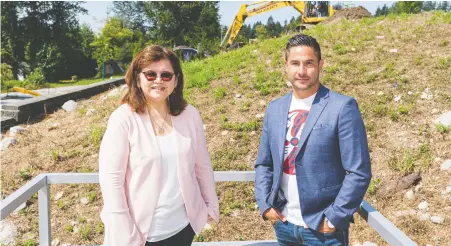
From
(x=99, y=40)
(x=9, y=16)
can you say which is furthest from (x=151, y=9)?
(x=9, y=16)

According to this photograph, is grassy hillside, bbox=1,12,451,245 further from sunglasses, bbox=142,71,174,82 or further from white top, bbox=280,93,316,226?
sunglasses, bbox=142,71,174,82

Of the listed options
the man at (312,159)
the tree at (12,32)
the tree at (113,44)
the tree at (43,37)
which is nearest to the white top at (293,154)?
the man at (312,159)

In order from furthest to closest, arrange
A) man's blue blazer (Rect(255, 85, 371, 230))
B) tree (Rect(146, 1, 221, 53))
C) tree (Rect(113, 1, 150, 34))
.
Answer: tree (Rect(113, 1, 150, 34)), tree (Rect(146, 1, 221, 53)), man's blue blazer (Rect(255, 85, 371, 230))

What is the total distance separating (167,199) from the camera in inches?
74.2

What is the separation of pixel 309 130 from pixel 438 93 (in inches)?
208

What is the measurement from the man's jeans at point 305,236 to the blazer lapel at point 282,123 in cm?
36

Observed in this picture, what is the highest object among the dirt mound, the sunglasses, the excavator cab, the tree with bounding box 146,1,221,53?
the tree with bounding box 146,1,221,53

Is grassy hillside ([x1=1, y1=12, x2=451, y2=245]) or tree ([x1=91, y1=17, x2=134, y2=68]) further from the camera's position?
tree ([x1=91, y1=17, x2=134, y2=68])

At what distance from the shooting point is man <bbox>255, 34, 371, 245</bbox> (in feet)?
5.65

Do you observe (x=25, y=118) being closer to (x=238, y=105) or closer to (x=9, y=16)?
(x=238, y=105)

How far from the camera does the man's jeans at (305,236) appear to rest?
1.84m

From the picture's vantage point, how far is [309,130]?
5.93 ft

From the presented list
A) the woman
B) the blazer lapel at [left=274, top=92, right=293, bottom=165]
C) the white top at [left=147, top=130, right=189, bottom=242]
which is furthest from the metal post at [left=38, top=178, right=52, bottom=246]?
the blazer lapel at [left=274, top=92, right=293, bottom=165]

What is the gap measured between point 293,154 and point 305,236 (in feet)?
1.42
